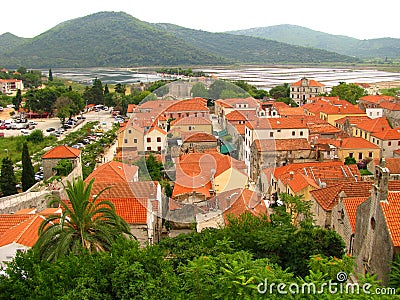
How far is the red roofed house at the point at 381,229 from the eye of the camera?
35.5 feet

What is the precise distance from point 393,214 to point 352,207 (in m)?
3.25

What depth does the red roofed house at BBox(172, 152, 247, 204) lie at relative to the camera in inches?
731

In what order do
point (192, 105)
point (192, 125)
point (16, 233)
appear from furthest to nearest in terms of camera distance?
point (192, 125)
point (192, 105)
point (16, 233)

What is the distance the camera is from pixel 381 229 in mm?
11266

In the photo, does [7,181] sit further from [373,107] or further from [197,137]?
[373,107]

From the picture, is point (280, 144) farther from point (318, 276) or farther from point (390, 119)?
point (390, 119)

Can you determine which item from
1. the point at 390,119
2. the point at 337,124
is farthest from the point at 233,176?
the point at 390,119

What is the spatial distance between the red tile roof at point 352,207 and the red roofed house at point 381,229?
122 centimetres

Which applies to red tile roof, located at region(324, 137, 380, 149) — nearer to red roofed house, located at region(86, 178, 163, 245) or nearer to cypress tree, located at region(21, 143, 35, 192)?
red roofed house, located at region(86, 178, 163, 245)

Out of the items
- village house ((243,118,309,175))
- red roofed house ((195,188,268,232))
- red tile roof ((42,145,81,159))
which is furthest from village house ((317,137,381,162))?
red tile roof ((42,145,81,159))

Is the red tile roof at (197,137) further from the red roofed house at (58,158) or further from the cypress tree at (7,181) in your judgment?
the cypress tree at (7,181)

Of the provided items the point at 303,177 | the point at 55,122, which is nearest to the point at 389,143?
the point at 303,177

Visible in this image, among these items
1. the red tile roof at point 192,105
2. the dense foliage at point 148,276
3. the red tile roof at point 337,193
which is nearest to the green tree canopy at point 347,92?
the red tile roof at point 337,193

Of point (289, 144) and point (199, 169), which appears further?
point (289, 144)
